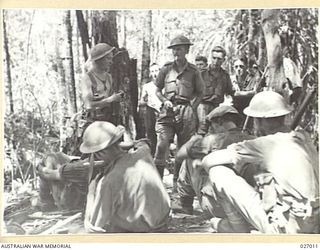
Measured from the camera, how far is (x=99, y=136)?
59.3 inches

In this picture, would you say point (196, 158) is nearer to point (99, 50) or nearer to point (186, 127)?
point (186, 127)

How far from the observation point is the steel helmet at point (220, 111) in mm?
1517

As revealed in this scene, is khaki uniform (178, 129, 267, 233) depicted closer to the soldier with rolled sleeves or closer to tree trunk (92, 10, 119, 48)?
the soldier with rolled sleeves

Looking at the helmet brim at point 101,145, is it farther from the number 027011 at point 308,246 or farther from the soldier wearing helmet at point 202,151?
the number 027011 at point 308,246

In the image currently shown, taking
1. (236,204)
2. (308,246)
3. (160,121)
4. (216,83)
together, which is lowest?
(308,246)

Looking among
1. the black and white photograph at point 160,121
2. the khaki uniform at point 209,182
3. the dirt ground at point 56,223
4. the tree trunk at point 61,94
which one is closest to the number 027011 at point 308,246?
the black and white photograph at point 160,121

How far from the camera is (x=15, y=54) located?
59.6 inches

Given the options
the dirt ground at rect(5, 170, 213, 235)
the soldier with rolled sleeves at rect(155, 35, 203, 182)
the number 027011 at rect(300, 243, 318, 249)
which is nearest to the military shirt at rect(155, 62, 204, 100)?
the soldier with rolled sleeves at rect(155, 35, 203, 182)

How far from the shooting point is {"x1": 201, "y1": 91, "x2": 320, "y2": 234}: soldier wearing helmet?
1.49 metres

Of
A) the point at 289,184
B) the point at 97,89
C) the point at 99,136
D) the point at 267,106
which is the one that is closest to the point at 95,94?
the point at 97,89

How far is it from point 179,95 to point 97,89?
0.24 metres

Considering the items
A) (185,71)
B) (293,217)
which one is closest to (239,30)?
(185,71)

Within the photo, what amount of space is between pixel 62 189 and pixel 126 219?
0.66ft

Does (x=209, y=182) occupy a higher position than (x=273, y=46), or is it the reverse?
(x=273, y=46)
